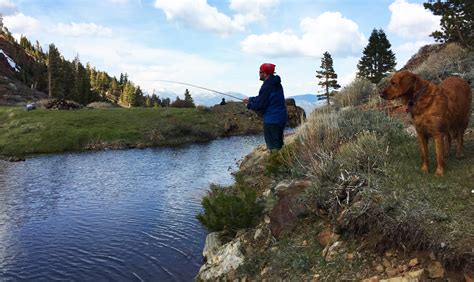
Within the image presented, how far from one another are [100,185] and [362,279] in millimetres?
16865

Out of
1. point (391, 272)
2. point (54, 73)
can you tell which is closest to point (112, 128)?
point (391, 272)

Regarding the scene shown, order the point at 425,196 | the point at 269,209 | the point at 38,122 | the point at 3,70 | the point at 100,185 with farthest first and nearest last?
the point at 3,70, the point at 38,122, the point at 100,185, the point at 269,209, the point at 425,196

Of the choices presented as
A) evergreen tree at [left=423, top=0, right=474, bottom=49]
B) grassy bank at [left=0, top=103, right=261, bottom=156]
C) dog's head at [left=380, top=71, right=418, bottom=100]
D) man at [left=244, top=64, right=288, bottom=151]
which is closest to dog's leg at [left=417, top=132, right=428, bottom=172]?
dog's head at [left=380, top=71, right=418, bottom=100]

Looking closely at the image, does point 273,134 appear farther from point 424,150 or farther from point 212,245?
point 424,150

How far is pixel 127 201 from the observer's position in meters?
16.3

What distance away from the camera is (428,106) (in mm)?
7129

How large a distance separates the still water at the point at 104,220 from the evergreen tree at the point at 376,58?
3111 centimetres

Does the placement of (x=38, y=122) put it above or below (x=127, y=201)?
above

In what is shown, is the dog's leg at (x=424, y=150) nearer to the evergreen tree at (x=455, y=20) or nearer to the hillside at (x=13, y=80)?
the evergreen tree at (x=455, y=20)

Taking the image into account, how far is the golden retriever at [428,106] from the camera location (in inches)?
275

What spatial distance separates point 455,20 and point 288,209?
21.0 metres

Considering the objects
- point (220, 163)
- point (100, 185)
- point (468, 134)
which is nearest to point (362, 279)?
point (468, 134)

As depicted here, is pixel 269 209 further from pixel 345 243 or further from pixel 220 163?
pixel 220 163

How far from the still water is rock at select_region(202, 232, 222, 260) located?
0.31 m
